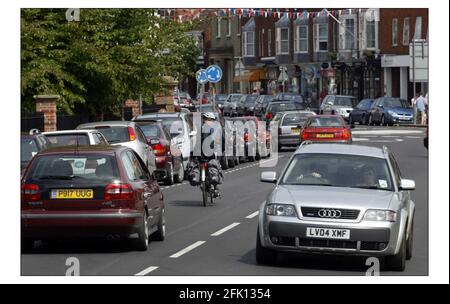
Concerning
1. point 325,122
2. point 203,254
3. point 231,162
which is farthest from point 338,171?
point 325,122

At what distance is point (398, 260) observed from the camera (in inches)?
561

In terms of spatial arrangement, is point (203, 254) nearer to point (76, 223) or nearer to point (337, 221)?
point (76, 223)

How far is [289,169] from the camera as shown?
1527 cm

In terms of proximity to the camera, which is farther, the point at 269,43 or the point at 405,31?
the point at 269,43

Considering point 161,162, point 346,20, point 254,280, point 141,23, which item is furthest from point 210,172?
point 346,20

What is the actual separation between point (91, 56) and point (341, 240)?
25.1m

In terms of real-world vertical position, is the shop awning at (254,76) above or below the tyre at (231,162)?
above

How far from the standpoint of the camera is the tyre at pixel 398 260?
14234 mm

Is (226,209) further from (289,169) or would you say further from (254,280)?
(254,280)

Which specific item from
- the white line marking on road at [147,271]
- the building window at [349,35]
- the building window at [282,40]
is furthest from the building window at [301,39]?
the white line marking on road at [147,271]

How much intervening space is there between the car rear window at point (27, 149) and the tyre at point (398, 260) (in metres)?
8.85

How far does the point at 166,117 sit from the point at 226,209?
39.0 ft

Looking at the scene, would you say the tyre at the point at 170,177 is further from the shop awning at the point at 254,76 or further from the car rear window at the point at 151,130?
the shop awning at the point at 254,76

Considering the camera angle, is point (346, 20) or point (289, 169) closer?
point (289, 169)
